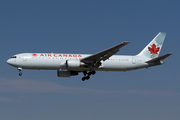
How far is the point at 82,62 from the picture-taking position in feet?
172

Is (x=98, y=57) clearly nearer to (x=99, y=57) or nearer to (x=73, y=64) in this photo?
(x=99, y=57)

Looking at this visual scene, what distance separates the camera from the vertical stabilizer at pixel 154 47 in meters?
58.4

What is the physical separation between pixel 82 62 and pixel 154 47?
15.3 m

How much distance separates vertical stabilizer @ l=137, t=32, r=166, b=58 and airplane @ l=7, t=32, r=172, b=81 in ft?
4.17

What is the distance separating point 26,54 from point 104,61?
12671 millimetres

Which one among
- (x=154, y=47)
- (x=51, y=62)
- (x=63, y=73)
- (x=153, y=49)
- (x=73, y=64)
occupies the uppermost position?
(x=154, y=47)

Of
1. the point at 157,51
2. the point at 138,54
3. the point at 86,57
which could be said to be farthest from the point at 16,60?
the point at 157,51

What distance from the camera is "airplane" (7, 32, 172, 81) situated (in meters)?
51.4

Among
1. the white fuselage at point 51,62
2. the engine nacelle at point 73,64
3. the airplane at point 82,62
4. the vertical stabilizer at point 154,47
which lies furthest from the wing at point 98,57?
the vertical stabilizer at point 154,47

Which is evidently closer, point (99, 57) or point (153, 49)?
point (99, 57)

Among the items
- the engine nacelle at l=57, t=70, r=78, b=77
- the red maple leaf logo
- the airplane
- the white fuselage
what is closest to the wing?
the airplane

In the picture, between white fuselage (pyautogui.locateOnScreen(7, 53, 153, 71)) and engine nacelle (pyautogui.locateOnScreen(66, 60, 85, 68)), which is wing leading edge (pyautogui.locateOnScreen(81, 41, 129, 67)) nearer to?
engine nacelle (pyautogui.locateOnScreen(66, 60, 85, 68))

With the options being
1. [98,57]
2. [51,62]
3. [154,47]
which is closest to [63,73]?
[51,62]

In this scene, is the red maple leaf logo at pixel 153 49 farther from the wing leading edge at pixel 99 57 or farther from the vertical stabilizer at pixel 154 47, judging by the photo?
the wing leading edge at pixel 99 57
